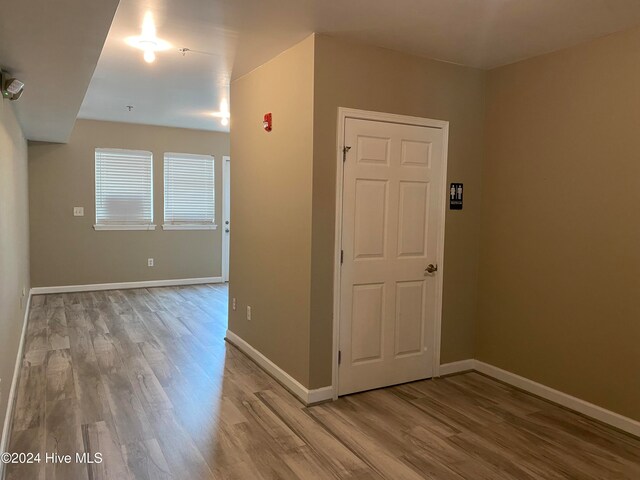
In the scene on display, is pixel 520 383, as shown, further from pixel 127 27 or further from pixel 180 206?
pixel 180 206


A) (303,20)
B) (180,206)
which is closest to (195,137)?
(180,206)


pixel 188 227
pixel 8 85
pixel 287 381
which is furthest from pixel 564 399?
pixel 188 227

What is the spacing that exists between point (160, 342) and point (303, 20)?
3.26 metres

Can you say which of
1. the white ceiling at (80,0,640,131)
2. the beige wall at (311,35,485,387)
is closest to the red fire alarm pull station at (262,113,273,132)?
the white ceiling at (80,0,640,131)

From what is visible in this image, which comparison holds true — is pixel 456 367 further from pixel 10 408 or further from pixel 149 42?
pixel 149 42

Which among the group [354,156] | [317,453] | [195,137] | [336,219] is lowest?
[317,453]

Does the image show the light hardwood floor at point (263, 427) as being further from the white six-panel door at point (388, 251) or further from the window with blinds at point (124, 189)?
the window with blinds at point (124, 189)

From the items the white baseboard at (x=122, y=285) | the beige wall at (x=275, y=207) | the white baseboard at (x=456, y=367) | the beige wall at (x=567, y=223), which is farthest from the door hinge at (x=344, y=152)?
the white baseboard at (x=122, y=285)

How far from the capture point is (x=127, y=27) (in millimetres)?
3016

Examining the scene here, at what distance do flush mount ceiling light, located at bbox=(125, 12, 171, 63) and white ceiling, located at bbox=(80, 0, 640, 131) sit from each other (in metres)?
0.05

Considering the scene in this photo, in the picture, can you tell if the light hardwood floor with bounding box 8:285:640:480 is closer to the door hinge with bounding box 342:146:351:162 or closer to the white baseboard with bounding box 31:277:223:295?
the door hinge with bounding box 342:146:351:162

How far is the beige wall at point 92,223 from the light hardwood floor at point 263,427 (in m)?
2.80

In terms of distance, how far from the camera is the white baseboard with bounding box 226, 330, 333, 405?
322 cm

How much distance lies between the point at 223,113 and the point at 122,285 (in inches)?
124
